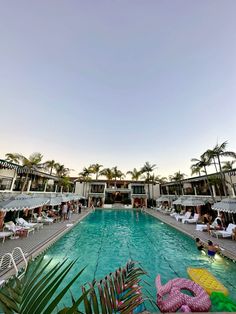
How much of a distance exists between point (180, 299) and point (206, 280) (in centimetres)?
283

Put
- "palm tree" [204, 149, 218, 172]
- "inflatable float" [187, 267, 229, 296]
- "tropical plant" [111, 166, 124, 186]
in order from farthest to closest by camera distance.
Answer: "tropical plant" [111, 166, 124, 186] < "palm tree" [204, 149, 218, 172] < "inflatable float" [187, 267, 229, 296]

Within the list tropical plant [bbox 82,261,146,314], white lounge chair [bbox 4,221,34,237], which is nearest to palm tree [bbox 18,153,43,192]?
white lounge chair [bbox 4,221,34,237]

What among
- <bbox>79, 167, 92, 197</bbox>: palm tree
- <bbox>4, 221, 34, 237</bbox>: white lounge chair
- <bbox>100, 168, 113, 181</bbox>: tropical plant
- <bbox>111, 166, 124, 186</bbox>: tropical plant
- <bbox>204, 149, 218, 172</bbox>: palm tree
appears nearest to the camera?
<bbox>4, 221, 34, 237</bbox>: white lounge chair

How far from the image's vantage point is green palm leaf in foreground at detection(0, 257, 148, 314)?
96 centimetres

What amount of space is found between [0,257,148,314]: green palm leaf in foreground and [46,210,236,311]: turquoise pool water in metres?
5.93

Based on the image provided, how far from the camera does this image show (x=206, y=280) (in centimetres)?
701

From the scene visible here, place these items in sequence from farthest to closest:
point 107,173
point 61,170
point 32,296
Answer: point 107,173 → point 61,170 → point 32,296

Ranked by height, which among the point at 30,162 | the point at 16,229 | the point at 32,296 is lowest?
the point at 16,229

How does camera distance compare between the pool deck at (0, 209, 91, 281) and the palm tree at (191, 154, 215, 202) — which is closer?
the pool deck at (0, 209, 91, 281)

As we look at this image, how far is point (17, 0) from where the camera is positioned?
7.65m

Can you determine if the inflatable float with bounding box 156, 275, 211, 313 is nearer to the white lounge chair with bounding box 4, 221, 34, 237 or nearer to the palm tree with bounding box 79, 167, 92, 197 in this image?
the white lounge chair with bounding box 4, 221, 34, 237

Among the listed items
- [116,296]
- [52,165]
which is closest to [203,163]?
[116,296]

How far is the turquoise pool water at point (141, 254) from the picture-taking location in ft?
25.3

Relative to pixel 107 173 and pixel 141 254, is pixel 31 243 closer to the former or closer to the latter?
pixel 141 254
